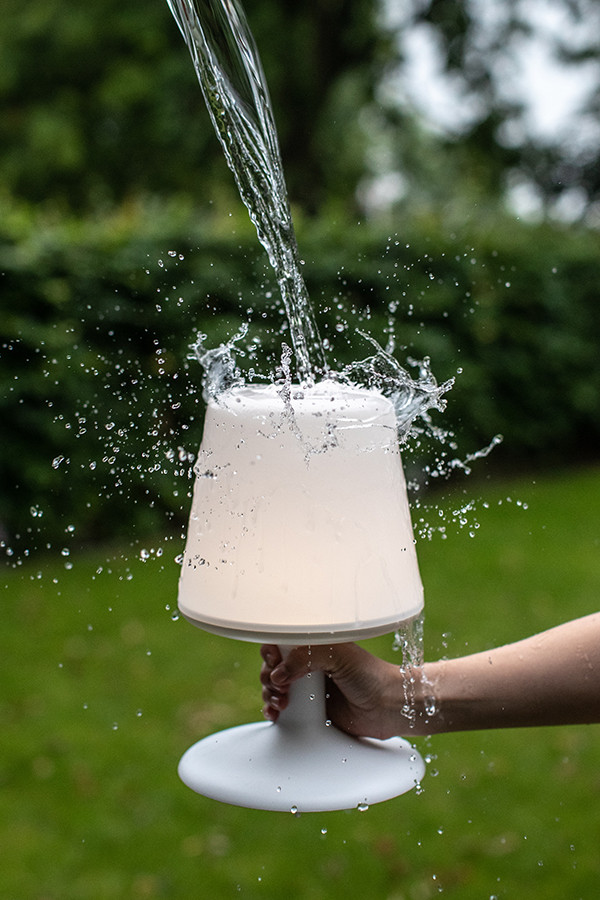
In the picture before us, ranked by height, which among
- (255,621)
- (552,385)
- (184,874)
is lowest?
(552,385)

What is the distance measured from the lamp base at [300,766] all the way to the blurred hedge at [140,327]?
2.67 m

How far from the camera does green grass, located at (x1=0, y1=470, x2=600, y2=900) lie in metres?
2.96

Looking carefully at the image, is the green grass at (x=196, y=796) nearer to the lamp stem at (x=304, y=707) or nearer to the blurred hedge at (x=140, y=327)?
the blurred hedge at (x=140, y=327)

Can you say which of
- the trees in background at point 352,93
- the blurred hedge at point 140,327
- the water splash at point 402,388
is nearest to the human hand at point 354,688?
the water splash at point 402,388

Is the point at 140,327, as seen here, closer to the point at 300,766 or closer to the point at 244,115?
the point at 244,115

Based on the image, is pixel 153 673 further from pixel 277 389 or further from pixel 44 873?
pixel 277 389

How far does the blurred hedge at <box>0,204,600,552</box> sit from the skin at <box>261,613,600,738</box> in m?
2.63

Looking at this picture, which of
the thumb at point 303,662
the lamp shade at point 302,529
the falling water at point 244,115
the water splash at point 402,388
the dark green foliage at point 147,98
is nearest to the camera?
the lamp shade at point 302,529

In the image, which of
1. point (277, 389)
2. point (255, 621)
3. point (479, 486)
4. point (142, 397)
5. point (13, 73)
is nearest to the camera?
point (255, 621)

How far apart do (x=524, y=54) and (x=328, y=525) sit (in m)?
13.0

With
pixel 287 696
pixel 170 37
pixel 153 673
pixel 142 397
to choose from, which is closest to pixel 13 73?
pixel 170 37

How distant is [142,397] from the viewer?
5367 millimetres

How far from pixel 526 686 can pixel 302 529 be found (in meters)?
0.47

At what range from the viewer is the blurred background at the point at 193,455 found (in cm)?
313
